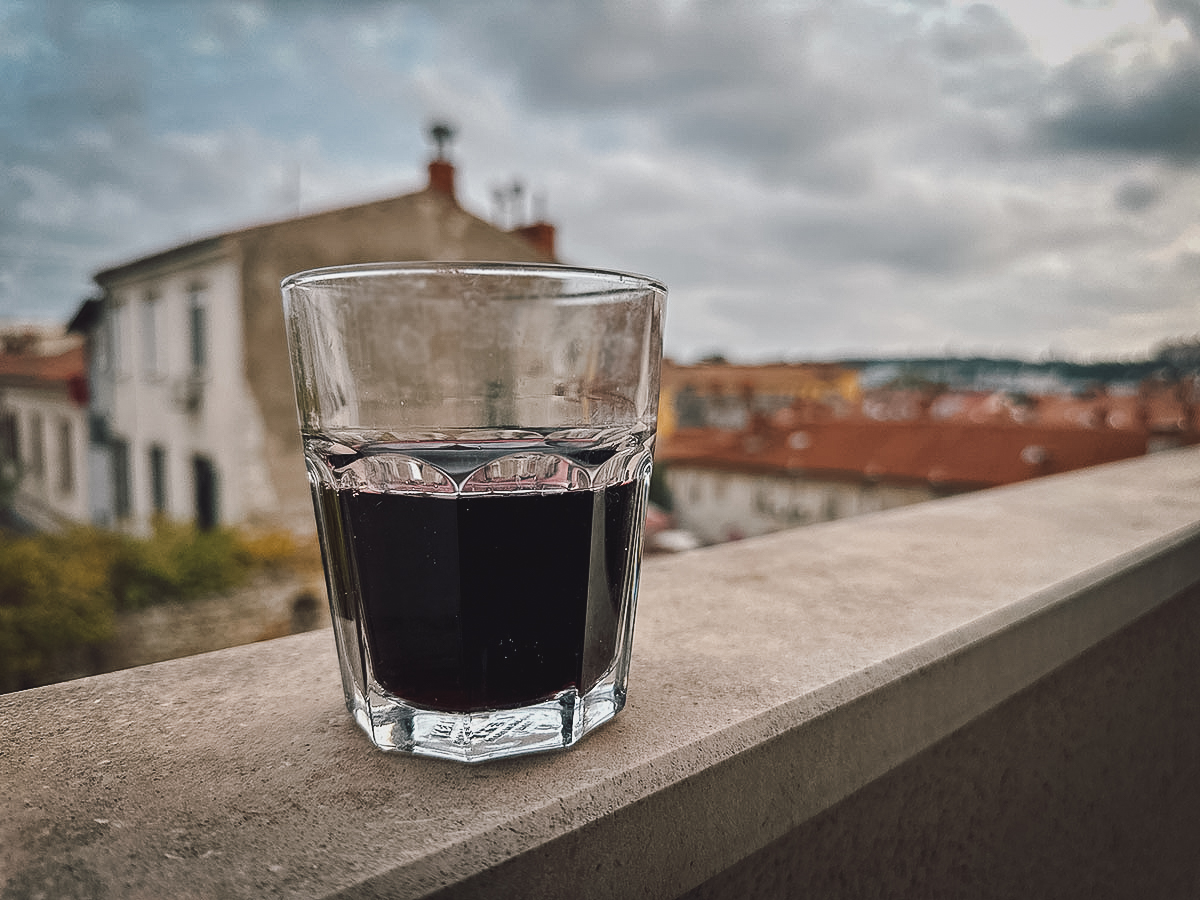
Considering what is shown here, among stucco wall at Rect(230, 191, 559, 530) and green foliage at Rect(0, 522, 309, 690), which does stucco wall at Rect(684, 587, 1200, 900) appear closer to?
green foliage at Rect(0, 522, 309, 690)

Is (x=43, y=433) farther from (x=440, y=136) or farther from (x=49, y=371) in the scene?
(x=440, y=136)

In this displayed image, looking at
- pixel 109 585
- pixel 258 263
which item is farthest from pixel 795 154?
pixel 109 585

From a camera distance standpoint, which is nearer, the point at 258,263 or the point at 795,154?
the point at 258,263

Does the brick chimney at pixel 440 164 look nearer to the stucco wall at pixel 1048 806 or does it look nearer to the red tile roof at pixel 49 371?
the red tile roof at pixel 49 371

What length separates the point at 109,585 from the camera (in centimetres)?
690

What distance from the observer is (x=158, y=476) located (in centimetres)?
1006

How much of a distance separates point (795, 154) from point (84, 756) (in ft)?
59.6

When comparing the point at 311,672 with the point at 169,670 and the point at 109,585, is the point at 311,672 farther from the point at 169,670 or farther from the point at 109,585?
the point at 109,585

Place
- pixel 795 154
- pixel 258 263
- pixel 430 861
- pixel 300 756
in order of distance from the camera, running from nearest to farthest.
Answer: pixel 430 861 < pixel 300 756 < pixel 258 263 < pixel 795 154

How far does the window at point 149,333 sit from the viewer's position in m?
9.46

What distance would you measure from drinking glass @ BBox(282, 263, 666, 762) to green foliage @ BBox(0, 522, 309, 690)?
22.8 ft

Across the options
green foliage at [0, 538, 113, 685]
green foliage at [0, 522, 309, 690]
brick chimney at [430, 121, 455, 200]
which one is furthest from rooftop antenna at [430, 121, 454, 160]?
green foliage at [0, 538, 113, 685]

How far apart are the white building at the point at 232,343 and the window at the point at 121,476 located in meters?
0.21

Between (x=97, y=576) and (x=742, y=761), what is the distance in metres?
7.75
